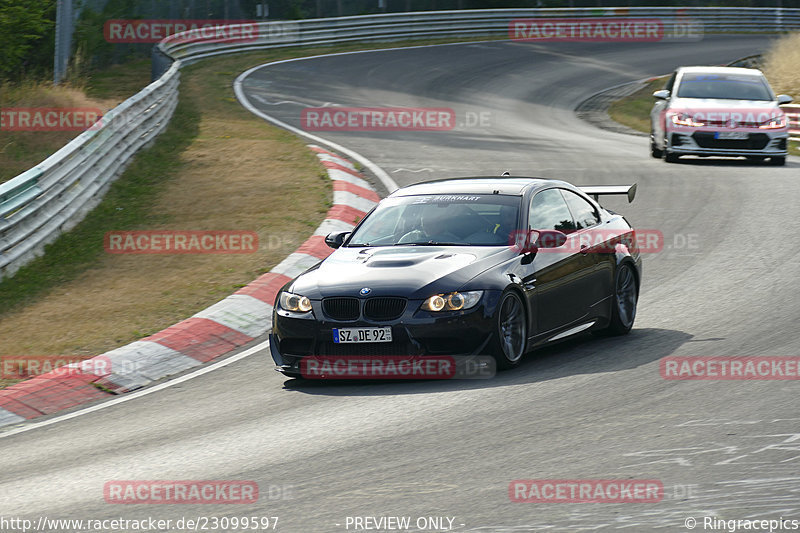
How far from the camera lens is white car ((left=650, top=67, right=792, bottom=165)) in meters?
20.0

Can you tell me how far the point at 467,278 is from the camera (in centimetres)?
859

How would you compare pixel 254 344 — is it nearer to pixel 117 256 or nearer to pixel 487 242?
pixel 487 242

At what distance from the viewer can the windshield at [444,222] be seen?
30.7 ft

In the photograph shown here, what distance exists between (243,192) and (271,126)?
7.21 m

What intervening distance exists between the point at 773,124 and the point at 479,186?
11.6m

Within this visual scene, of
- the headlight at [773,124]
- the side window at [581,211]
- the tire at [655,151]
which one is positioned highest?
the side window at [581,211]

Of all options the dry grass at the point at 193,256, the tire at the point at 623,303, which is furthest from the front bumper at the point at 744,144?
the tire at the point at 623,303

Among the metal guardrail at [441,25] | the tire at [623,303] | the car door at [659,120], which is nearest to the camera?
the tire at [623,303]

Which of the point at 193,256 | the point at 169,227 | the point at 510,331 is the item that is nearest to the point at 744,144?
the point at 169,227

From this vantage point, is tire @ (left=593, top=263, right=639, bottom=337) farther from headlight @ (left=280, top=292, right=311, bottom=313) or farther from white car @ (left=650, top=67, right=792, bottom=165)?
white car @ (left=650, top=67, right=792, bottom=165)

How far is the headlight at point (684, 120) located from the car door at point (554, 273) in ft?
35.7

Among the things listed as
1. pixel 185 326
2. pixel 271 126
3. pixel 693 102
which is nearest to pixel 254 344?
pixel 185 326

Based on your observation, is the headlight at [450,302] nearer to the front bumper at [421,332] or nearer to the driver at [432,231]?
the front bumper at [421,332]

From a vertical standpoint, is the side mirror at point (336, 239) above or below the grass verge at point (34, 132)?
above
